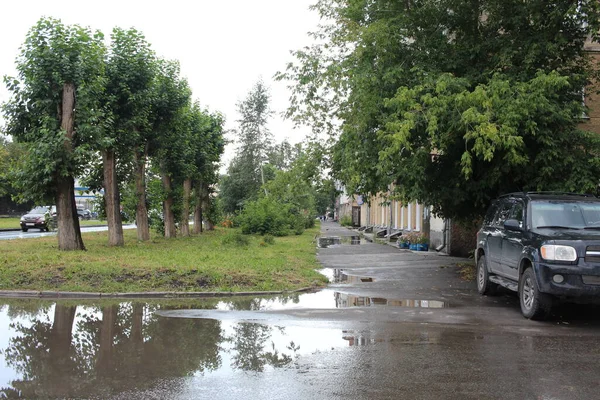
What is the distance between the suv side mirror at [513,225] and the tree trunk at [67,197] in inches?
488

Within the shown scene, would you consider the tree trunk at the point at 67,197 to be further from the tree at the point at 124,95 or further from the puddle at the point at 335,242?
the puddle at the point at 335,242

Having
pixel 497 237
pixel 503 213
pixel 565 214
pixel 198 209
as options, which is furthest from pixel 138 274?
pixel 198 209

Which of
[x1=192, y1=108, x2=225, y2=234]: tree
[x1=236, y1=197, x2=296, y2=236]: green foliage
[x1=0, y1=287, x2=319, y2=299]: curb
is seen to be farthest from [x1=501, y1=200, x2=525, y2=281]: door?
[x1=236, y1=197, x2=296, y2=236]: green foliage

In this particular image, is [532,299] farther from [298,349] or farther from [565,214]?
[298,349]

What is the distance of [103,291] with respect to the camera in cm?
1044

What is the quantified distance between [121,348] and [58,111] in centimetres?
1146

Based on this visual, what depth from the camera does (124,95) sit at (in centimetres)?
1827

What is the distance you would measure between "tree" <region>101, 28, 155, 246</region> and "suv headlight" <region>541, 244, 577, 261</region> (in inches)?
558

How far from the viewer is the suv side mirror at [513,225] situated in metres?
9.09

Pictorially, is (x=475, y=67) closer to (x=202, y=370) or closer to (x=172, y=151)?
(x=202, y=370)

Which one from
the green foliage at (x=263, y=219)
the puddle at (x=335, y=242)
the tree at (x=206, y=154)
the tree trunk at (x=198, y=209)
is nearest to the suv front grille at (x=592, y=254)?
the puddle at (x=335, y=242)

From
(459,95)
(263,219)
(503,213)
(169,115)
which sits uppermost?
(169,115)

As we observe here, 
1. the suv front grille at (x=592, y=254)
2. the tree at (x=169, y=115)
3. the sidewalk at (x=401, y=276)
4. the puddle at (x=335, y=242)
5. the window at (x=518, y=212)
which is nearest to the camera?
the suv front grille at (x=592, y=254)

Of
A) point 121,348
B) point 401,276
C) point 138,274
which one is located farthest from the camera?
point 401,276
